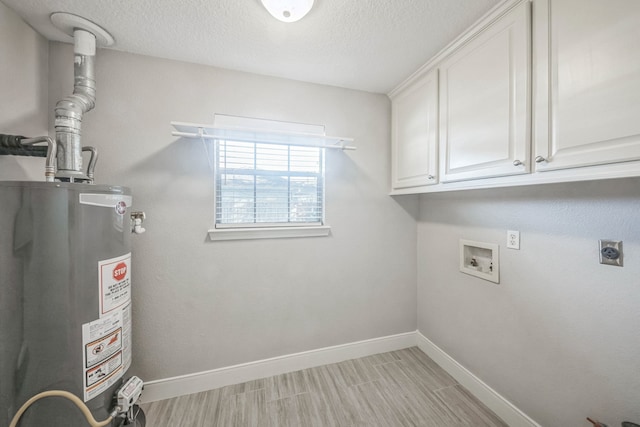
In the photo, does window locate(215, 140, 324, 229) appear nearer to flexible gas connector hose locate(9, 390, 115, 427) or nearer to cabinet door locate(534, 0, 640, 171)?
flexible gas connector hose locate(9, 390, 115, 427)

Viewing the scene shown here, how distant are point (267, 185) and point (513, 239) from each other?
1.74 m

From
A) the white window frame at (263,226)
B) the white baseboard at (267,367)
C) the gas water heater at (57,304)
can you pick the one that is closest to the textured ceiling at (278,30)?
the white window frame at (263,226)

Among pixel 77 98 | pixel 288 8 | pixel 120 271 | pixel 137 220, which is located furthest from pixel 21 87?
pixel 288 8

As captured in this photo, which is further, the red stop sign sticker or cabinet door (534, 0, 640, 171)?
the red stop sign sticker

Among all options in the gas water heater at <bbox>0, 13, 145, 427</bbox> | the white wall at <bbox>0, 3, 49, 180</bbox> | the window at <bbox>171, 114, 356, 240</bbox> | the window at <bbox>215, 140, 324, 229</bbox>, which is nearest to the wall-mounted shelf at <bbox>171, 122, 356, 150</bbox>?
the window at <bbox>171, 114, 356, 240</bbox>

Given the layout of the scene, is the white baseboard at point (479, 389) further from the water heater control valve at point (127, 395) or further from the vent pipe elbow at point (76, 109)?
the vent pipe elbow at point (76, 109)

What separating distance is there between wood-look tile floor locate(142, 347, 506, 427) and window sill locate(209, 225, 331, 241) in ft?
3.71

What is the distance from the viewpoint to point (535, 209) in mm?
1349

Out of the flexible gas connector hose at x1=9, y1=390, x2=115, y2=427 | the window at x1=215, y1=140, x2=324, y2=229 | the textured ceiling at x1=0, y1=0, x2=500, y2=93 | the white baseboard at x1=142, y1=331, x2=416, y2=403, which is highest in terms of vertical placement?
the textured ceiling at x1=0, y1=0, x2=500, y2=93

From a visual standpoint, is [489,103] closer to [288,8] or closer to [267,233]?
[288,8]

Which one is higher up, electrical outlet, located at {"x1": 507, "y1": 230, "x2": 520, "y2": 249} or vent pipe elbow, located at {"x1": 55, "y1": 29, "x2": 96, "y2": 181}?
vent pipe elbow, located at {"x1": 55, "y1": 29, "x2": 96, "y2": 181}

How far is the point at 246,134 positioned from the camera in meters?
1.56

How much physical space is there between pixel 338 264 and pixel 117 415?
1559mm

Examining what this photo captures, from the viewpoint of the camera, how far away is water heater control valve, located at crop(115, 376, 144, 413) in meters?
1.11
